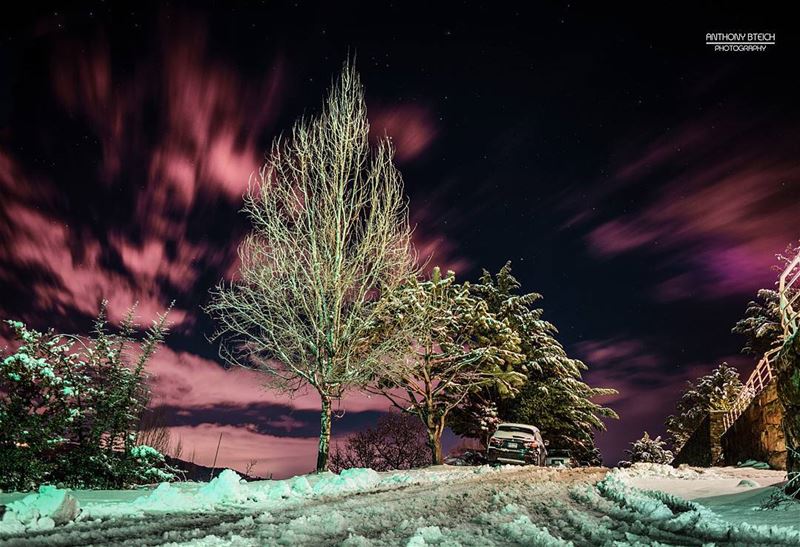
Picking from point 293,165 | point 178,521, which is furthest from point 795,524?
point 293,165

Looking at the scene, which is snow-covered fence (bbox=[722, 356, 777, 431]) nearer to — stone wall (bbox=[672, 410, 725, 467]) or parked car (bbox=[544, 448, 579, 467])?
stone wall (bbox=[672, 410, 725, 467])

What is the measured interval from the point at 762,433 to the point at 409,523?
14.5 metres

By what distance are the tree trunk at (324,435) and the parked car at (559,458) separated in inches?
421

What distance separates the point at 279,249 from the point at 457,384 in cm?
1121

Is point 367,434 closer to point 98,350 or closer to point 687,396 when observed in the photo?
point 98,350

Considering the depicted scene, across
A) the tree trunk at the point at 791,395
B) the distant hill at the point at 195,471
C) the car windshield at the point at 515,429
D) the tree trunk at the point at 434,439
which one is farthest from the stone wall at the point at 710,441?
the distant hill at the point at 195,471

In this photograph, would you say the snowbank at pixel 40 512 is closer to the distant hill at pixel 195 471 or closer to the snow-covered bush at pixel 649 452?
the distant hill at pixel 195 471

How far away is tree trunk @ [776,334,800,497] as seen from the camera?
6.16 m

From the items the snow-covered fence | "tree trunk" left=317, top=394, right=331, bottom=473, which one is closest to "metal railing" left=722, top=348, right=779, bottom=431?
the snow-covered fence

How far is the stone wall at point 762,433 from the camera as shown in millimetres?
12641

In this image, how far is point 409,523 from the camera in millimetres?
4340

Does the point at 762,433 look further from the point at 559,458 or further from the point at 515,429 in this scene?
the point at 559,458

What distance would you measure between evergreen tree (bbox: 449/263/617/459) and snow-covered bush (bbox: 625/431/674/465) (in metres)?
23.9

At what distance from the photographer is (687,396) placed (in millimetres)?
40344
